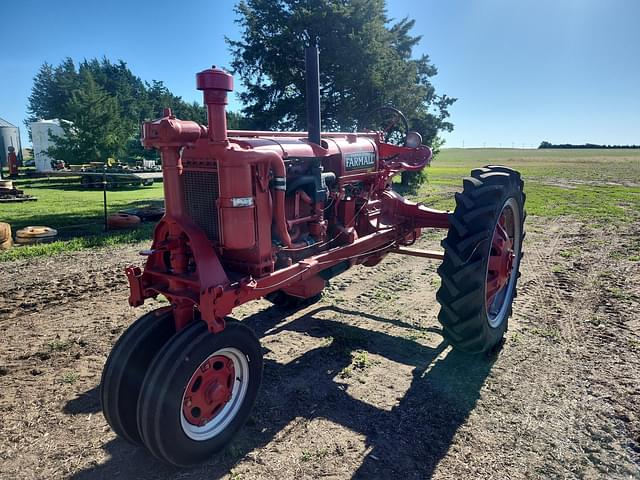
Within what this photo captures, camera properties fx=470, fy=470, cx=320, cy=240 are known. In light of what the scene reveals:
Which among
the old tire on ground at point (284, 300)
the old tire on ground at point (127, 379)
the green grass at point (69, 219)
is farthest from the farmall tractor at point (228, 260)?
the green grass at point (69, 219)

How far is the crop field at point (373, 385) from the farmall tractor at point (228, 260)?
0.34 m

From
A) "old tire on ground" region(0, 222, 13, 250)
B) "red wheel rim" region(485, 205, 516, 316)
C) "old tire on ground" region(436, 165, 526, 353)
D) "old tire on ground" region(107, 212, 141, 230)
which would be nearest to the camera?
"old tire on ground" region(436, 165, 526, 353)

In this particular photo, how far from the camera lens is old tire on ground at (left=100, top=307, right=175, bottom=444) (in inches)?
113

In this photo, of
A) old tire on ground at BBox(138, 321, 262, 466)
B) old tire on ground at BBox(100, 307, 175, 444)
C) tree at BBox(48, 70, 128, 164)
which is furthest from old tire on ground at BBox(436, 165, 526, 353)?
tree at BBox(48, 70, 128, 164)

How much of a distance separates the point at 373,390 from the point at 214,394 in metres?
1.40

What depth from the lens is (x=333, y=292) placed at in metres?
6.09

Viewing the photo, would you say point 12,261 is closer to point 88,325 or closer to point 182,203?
point 88,325

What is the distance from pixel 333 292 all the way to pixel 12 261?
5.18m

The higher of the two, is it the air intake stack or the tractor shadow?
the air intake stack

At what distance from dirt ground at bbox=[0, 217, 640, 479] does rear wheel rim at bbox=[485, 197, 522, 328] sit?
355 millimetres

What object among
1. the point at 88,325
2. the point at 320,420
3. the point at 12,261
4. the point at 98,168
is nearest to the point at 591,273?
the point at 320,420

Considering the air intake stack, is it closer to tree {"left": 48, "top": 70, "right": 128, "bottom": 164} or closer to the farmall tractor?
the farmall tractor

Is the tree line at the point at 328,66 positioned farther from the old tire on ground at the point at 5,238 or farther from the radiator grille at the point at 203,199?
the radiator grille at the point at 203,199

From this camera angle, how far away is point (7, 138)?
132ft
